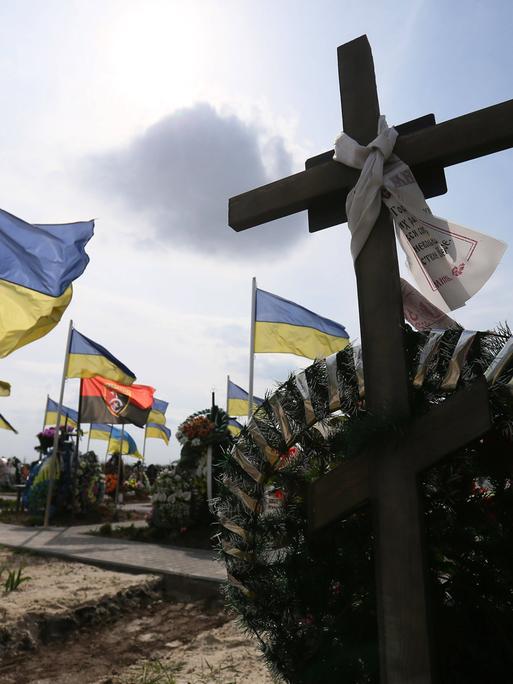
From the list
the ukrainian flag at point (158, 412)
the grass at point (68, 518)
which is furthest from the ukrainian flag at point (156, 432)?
the grass at point (68, 518)

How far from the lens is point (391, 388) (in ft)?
7.14

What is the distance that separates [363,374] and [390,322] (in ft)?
0.83

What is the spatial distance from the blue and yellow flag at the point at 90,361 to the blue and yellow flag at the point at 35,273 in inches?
220

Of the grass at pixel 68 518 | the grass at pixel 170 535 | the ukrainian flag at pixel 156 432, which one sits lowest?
the grass at pixel 170 535

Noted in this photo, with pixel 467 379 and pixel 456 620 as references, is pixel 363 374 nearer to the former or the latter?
pixel 467 379

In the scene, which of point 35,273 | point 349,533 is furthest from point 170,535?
point 349,533

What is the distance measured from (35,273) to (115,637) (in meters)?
3.93

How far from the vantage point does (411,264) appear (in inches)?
101

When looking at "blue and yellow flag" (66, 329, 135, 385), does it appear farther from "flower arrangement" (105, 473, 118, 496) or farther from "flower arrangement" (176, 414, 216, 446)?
"flower arrangement" (105, 473, 118, 496)

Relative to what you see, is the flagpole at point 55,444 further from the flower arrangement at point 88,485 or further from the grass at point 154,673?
the grass at point 154,673

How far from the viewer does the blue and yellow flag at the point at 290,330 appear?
35.4 feet

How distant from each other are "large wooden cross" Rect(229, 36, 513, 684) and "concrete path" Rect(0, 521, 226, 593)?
11.1 feet

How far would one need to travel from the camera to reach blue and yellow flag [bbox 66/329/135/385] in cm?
1198

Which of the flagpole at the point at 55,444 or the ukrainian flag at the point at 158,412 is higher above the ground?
the ukrainian flag at the point at 158,412
